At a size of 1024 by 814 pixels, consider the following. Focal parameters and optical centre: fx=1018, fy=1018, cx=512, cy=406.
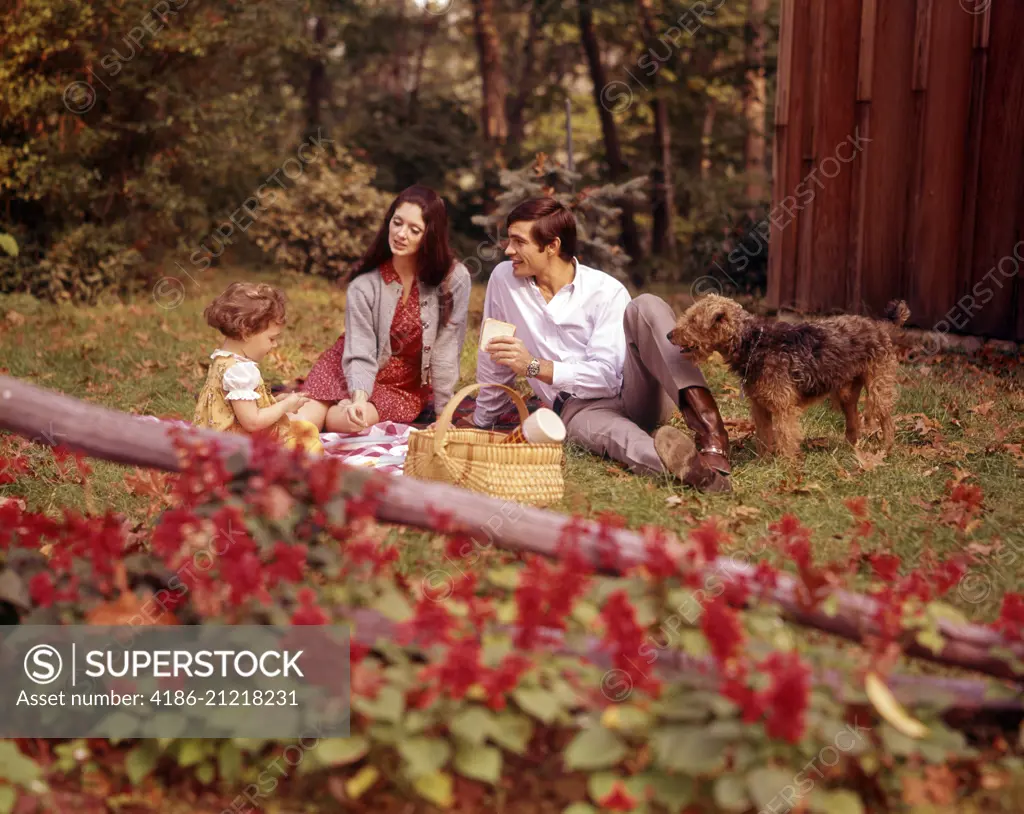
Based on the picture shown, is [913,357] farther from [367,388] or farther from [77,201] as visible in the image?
[77,201]

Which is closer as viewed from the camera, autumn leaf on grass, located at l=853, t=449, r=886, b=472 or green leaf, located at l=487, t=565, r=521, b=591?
green leaf, located at l=487, t=565, r=521, b=591

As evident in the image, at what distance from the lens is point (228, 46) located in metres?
12.8

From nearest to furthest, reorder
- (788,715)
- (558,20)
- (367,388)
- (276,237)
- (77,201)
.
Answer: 1. (788,715)
2. (367,388)
3. (77,201)
4. (276,237)
5. (558,20)

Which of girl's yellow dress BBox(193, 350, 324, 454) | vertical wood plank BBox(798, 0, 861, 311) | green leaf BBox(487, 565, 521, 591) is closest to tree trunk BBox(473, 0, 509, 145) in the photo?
vertical wood plank BBox(798, 0, 861, 311)

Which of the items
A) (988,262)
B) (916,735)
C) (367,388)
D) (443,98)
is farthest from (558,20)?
(916,735)

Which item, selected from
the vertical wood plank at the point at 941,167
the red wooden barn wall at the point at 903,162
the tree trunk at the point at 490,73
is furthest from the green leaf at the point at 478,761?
the tree trunk at the point at 490,73

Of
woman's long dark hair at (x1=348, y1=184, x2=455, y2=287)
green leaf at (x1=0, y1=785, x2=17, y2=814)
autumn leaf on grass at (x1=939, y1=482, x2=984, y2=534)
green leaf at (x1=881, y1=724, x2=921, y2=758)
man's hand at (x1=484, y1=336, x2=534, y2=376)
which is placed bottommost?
green leaf at (x1=0, y1=785, x2=17, y2=814)

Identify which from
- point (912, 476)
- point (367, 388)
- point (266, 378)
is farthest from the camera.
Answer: point (266, 378)

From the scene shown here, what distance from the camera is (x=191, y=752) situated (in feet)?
8.80

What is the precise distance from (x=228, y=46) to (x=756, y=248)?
7066 mm

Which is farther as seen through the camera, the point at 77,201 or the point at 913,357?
the point at 77,201

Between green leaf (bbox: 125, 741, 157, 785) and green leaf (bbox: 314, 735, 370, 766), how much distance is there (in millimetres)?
498

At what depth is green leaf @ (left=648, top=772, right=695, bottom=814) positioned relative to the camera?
7.89 feet

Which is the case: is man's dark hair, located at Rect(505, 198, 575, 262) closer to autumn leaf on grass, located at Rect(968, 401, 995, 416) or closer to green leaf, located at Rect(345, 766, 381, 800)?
autumn leaf on grass, located at Rect(968, 401, 995, 416)
